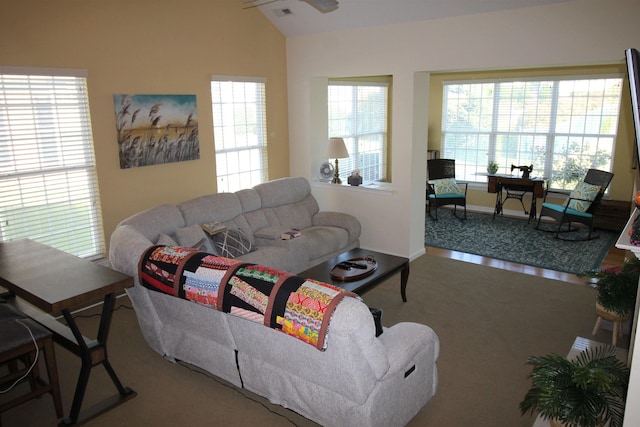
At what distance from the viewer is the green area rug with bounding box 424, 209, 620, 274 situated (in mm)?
6172

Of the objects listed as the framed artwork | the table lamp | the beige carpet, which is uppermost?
the framed artwork

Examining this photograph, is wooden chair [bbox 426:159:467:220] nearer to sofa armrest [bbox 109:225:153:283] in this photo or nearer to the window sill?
the window sill

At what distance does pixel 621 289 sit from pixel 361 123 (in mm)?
5825

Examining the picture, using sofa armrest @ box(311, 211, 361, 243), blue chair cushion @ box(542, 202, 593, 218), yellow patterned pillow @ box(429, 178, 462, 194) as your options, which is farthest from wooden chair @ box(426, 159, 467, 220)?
sofa armrest @ box(311, 211, 361, 243)

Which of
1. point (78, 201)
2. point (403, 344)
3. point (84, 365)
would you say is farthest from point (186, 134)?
point (403, 344)

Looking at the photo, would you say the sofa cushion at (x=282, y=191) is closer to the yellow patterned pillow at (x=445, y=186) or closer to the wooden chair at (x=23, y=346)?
the yellow patterned pillow at (x=445, y=186)

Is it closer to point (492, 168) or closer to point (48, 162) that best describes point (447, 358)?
point (48, 162)

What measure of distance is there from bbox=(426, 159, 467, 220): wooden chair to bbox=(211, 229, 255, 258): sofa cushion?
4.05 meters

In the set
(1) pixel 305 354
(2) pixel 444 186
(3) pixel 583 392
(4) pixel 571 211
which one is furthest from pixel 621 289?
(2) pixel 444 186

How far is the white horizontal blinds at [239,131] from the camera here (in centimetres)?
613

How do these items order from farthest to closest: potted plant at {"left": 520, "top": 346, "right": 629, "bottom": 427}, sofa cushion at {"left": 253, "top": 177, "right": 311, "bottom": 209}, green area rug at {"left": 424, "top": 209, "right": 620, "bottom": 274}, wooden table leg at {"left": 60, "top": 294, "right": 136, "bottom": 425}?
1. green area rug at {"left": 424, "top": 209, "right": 620, "bottom": 274}
2. sofa cushion at {"left": 253, "top": 177, "right": 311, "bottom": 209}
3. wooden table leg at {"left": 60, "top": 294, "right": 136, "bottom": 425}
4. potted plant at {"left": 520, "top": 346, "right": 629, "bottom": 427}

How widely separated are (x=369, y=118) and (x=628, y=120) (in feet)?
13.1

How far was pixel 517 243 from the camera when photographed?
691 cm

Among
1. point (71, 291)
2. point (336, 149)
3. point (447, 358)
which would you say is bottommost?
point (447, 358)
